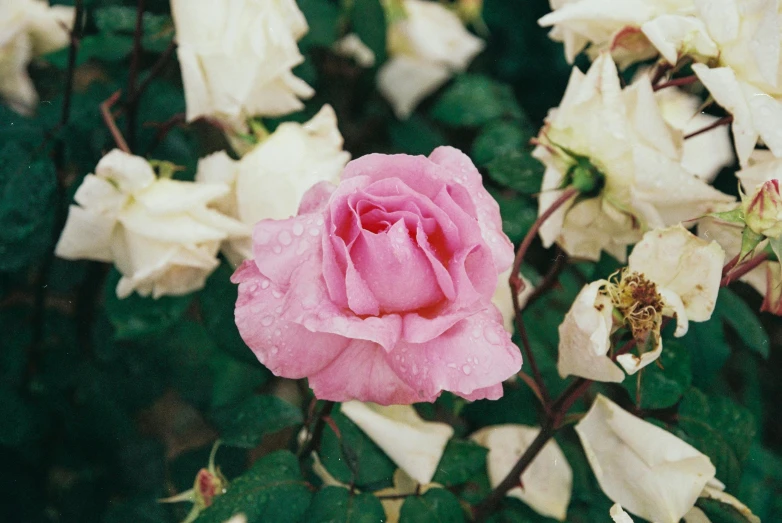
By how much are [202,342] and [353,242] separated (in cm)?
70

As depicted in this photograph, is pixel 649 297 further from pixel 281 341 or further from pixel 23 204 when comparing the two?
pixel 23 204

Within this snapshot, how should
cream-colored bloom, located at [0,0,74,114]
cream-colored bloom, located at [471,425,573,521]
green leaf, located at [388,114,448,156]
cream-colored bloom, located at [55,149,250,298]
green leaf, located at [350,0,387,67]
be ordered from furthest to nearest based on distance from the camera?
green leaf, located at [388,114,448,156]
green leaf, located at [350,0,387,67]
cream-colored bloom, located at [0,0,74,114]
cream-colored bloom, located at [471,425,573,521]
cream-colored bloom, located at [55,149,250,298]

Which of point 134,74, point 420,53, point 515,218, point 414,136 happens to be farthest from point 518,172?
point 420,53

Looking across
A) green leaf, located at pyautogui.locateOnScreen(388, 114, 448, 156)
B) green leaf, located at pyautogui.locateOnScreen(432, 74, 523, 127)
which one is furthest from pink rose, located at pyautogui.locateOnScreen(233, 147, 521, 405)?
green leaf, located at pyautogui.locateOnScreen(388, 114, 448, 156)

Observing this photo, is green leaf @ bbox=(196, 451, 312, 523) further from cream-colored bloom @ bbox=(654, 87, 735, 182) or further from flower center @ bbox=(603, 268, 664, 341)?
cream-colored bloom @ bbox=(654, 87, 735, 182)

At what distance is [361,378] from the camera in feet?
1.55

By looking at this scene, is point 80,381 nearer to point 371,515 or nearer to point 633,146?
point 371,515

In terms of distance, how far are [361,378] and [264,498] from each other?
0.64 ft

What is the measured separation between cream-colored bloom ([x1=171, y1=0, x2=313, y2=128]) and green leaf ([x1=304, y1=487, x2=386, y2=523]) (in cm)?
39

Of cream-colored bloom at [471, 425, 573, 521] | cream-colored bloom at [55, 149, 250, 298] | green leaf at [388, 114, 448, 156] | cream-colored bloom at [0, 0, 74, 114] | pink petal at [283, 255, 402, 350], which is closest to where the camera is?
pink petal at [283, 255, 402, 350]

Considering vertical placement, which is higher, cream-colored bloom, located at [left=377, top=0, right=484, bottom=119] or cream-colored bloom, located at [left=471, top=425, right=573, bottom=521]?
cream-colored bloom, located at [left=377, top=0, right=484, bottom=119]

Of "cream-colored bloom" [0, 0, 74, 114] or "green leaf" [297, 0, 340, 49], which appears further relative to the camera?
"green leaf" [297, 0, 340, 49]

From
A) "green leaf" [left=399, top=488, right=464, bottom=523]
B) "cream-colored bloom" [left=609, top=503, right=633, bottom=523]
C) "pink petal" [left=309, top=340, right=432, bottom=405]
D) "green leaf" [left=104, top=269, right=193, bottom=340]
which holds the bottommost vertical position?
"green leaf" [left=399, top=488, right=464, bottom=523]

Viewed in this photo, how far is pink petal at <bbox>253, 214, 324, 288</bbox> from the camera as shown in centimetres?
47
